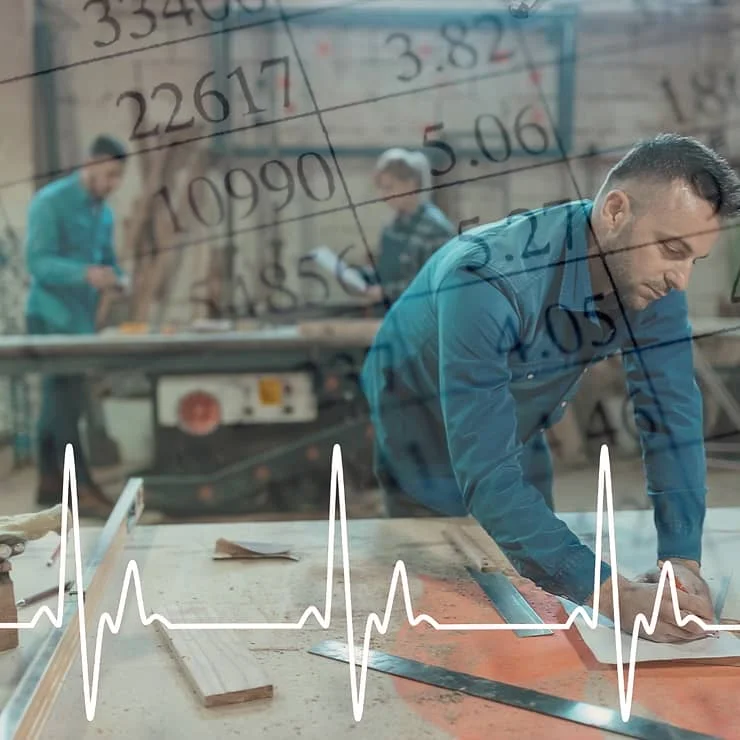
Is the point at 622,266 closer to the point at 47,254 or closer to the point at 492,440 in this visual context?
the point at 492,440

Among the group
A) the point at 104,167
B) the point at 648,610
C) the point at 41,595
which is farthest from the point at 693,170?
the point at 104,167

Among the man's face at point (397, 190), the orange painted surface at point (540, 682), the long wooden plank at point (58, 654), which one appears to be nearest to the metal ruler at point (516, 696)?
the orange painted surface at point (540, 682)

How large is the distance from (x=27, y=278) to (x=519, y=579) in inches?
77.5

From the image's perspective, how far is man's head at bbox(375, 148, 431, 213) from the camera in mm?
1386

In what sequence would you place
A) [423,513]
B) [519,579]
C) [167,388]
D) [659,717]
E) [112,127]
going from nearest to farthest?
1. [659,717]
2. [519,579]
3. [423,513]
4. [167,388]
5. [112,127]

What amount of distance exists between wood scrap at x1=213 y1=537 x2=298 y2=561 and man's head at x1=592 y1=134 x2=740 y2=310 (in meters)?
0.51

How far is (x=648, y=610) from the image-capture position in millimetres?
797

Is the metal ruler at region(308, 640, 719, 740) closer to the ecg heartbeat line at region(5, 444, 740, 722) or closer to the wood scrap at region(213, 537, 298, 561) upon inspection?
the ecg heartbeat line at region(5, 444, 740, 722)

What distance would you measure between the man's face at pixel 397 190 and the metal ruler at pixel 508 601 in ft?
2.41

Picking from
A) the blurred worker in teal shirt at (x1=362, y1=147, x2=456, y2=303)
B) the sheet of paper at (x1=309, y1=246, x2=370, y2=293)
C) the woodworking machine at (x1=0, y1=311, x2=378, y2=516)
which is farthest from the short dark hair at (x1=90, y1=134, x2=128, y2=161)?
the blurred worker in teal shirt at (x1=362, y1=147, x2=456, y2=303)

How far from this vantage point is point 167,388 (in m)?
2.19

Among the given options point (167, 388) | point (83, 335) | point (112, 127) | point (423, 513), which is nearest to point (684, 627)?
point (423, 513)

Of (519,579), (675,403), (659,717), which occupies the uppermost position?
(675,403)

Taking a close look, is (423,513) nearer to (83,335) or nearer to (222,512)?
(222,512)
